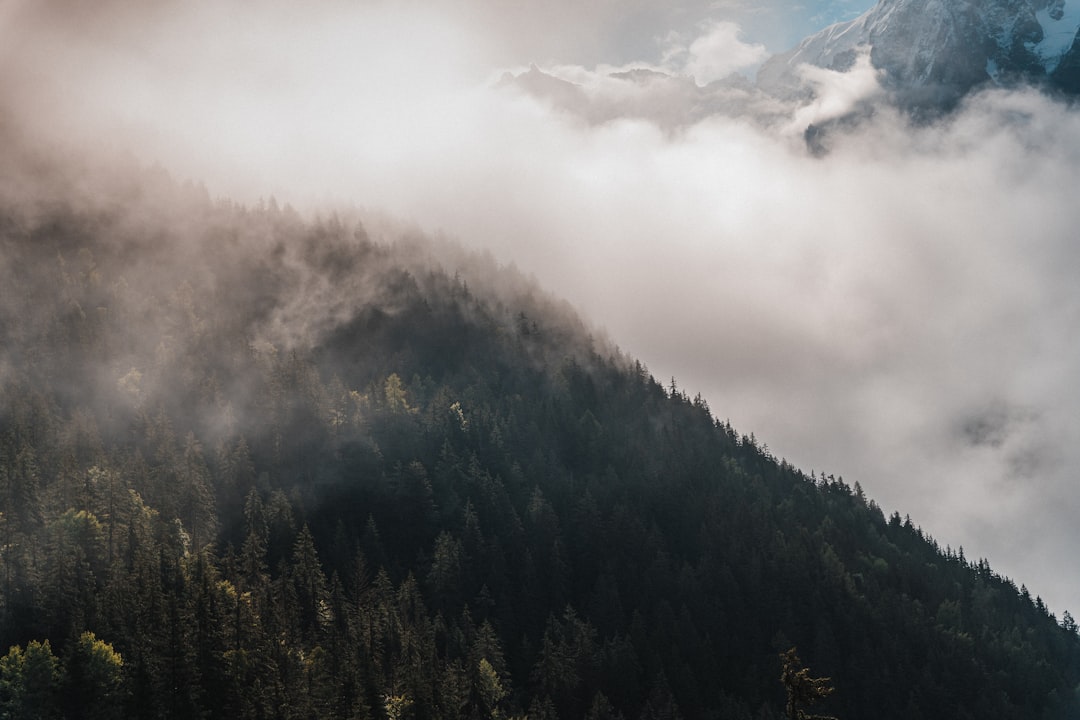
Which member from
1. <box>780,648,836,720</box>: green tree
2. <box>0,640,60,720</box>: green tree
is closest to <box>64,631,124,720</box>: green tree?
<box>0,640,60,720</box>: green tree

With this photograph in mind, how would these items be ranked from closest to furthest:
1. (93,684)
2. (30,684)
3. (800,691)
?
(800,691), (30,684), (93,684)

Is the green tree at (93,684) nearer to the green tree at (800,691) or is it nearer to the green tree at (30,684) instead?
the green tree at (30,684)

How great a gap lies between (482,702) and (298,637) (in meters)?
32.8

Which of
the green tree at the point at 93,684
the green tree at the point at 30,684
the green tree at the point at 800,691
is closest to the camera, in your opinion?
the green tree at the point at 800,691

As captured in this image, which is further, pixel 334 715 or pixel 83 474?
pixel 83 474

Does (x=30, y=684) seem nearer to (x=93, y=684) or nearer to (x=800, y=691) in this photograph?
(x=93, y=684)

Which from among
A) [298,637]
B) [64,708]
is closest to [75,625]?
[64,708]

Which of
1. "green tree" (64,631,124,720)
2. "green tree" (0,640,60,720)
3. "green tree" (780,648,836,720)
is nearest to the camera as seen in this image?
"green tree" (780,648,836,720)

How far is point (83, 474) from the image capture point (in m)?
162

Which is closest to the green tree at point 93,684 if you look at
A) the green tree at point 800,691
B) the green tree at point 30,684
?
the green tree at point 30,684

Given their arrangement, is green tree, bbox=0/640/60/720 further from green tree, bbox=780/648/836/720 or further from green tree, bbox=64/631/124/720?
green tree, bbox=780/648/836/720

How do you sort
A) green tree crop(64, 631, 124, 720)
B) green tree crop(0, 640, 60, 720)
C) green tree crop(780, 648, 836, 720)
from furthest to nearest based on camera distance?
green tree crop(64, 631, 124, 720) < green tree crop(0, 640, 60, 720) < green tree crop(780, 648, 836, 720)

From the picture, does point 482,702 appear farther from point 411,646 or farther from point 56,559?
point 56,559

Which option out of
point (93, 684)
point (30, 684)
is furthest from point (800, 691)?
Result: point (30, 684)
